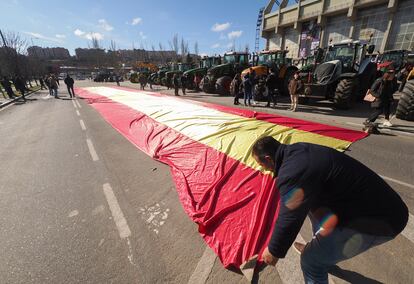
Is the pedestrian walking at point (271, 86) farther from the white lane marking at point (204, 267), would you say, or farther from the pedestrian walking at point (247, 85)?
the white lane marking at point (204, 267)

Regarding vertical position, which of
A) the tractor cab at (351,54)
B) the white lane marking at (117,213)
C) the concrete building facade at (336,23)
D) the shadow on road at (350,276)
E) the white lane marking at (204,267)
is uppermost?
the concrete building facade at (336,23)

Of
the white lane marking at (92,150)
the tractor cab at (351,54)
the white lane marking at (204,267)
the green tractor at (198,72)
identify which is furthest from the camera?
the green tractor at (198,72)

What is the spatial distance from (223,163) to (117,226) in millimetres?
2092

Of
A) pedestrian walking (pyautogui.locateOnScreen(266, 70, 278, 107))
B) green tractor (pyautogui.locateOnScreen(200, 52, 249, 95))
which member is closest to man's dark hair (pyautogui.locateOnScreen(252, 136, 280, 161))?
pedestrian walking (pyautogui.locateOnScreen(266, 70, 278, 107))

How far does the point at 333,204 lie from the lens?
4.90 feet

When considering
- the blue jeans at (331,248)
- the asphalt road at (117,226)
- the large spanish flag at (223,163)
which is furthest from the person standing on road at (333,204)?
the large spanish flag at (223,163)

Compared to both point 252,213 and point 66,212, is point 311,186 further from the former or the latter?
point 66,212

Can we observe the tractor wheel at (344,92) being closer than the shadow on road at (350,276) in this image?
No

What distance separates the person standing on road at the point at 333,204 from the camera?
144cm

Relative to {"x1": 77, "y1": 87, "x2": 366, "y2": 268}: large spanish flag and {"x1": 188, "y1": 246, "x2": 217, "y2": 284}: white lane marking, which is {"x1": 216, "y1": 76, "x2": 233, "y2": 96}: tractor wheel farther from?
{"x1": 188, "y1": 246, "x2": 217, "y2": 284}: white lane marking

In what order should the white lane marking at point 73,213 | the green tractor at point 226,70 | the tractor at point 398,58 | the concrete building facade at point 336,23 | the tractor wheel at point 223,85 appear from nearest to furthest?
the white lane marking at point 73,213
the tractor wheel at point 223,85
the green tractor at point 226,70
the tractor at point 398,58
the concrete building facade at point 336,23

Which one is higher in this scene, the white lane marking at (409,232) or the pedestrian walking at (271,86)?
the pedestrian walking at (271,86)

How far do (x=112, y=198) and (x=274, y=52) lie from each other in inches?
598

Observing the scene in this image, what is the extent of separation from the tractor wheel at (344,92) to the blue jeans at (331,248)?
906 centimetres
